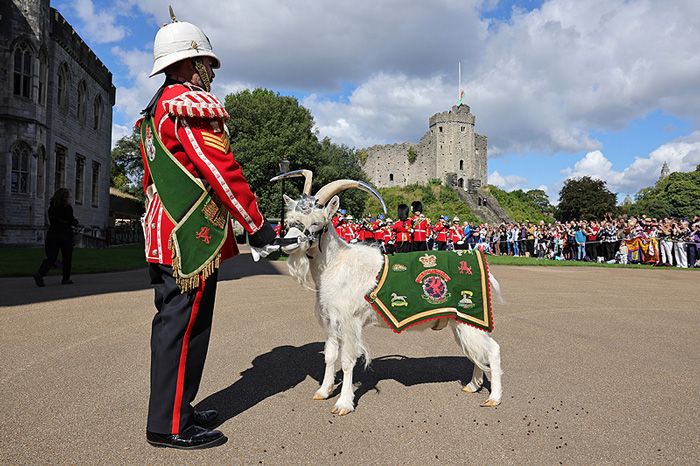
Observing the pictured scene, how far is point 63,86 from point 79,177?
614 cm

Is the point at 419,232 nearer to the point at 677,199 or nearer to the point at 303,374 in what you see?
the point at 303,374

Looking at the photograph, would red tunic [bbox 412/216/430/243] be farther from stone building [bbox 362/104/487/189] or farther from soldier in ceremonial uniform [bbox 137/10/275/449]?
stone building [bbox 362/104/487/189]

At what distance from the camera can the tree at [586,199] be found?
75875 mm

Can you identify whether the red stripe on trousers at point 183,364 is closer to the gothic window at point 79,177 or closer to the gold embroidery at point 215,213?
the gold embroidery at point 215,213

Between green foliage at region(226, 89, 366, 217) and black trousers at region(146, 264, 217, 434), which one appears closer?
black trousers at region(146, 264, 217, 434)

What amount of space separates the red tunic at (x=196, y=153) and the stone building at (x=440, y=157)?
98692mm

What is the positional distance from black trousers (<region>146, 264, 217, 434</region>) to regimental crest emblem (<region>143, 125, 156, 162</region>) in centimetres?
82

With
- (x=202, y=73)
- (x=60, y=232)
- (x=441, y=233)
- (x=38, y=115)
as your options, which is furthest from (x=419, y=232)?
(x=38, y=115)

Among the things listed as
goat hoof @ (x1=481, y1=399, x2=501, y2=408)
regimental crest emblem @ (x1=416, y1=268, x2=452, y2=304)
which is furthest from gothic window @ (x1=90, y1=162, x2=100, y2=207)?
goat hoof @ (x1=481, y1=399, x2=501, y2=408)

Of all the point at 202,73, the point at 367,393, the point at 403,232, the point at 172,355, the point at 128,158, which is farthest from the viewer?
the point at 128,158

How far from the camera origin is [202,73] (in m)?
3.91

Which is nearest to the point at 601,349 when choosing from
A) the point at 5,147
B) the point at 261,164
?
the point at 5,147

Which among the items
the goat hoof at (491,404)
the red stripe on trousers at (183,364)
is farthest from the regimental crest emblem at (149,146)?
the goat hoof at (491,404)

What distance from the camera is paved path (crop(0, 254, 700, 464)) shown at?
3729 mm
